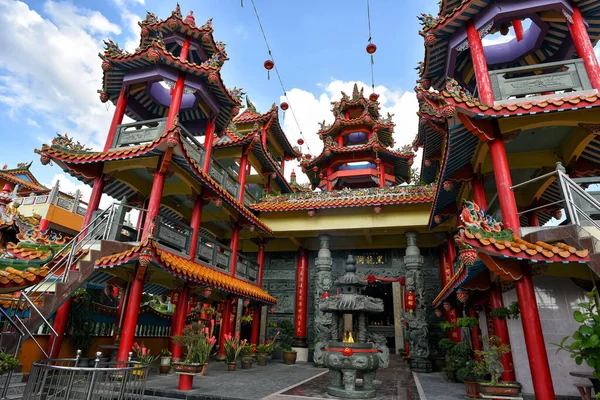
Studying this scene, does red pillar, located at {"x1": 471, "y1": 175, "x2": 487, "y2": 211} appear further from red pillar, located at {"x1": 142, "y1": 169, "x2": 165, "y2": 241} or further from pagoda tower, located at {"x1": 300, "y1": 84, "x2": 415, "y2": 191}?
pagoda tower, located at {"x1": 300, "y1": 84, "x2": 415, "y2": 191}

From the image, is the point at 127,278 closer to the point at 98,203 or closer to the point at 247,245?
the point at 98,203

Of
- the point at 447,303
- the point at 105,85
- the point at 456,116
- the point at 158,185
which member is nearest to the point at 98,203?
the point at 158,185

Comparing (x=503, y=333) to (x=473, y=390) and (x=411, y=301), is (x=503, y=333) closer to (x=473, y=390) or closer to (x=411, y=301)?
(x=473, y=390)

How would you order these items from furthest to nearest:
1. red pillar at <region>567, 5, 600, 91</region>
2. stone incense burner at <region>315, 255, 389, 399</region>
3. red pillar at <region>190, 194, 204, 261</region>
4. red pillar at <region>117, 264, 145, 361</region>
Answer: red pillar at <region>190, 194, 204, 261</region> < red pillar at <region>117, 264, 145, 361</region> < stone incense burner at <region>315, 255, 389, 399</region> < red pillar at <region>567, 5, 600, 91</region>

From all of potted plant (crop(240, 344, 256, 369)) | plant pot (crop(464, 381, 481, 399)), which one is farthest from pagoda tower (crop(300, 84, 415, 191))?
plant pot (crop(464, 381, 481, 399))

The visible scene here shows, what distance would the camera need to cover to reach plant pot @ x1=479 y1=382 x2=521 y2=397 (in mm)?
5648

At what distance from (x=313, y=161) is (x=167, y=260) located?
1205 cm

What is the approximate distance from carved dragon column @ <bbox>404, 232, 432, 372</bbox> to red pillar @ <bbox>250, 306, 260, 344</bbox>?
6232 millimetres

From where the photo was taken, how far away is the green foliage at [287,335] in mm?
13854

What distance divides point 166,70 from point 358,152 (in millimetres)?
10651

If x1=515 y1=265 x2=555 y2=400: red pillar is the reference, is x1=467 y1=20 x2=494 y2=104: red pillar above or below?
above

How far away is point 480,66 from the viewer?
733cm

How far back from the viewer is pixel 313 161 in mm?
18781

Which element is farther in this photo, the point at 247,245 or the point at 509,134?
the point at 247,245
